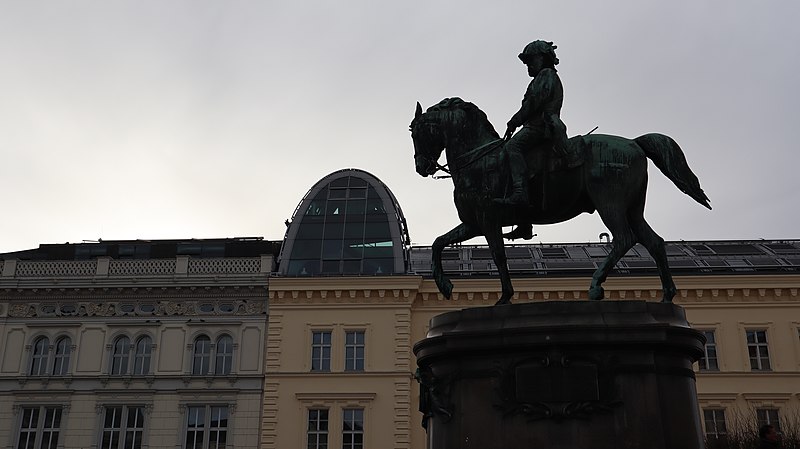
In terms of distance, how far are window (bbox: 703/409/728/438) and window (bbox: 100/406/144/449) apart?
23967 mm

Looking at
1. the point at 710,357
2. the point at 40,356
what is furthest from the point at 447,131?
the point at 40,356

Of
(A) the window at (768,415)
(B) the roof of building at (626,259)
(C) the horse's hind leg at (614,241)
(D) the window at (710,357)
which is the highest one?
(B) the roof of building at (626,259)

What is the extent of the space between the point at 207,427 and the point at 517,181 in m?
28.5

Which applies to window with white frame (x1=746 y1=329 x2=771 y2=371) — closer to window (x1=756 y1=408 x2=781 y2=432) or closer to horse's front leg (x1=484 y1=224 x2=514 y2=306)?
window (x1=756 y1=408 x2=781 y2=432)

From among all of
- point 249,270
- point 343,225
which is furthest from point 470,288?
point 249,270

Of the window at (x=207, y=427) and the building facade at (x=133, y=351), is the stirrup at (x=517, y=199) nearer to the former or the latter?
the building facade at (x=133, y=351)

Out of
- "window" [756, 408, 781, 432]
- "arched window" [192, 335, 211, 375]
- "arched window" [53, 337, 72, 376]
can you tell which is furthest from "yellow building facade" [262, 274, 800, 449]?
"arched window" [53, 337, 72, 376]

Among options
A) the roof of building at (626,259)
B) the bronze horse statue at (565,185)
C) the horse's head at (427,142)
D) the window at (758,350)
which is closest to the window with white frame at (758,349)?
the window at (758,350)

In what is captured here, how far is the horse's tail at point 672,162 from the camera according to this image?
32.0ft

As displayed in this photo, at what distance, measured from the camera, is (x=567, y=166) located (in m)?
9.73

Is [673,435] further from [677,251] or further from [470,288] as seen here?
[677,251]

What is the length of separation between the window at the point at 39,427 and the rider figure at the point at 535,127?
31252 millimetres

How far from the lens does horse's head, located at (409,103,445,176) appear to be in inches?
413

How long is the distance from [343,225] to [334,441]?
1038cm
